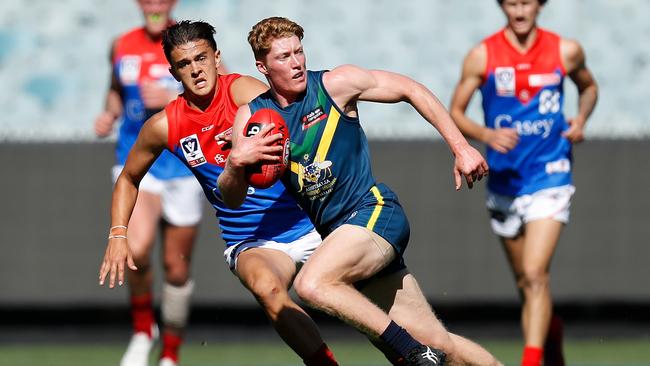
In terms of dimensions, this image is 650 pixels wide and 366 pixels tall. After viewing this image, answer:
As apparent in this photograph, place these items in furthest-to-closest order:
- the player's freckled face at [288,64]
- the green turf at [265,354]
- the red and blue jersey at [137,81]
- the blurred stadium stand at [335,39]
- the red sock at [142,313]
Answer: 1. the blurred stadium stand at [335,39]
2. the green turf at [265,354]
3. the red and blue jersey at [137,81]
4. the red sock at [142,313]
5. the player's freckled face at [288,64]

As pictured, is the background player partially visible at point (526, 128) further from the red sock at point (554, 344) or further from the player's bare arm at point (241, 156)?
the player's bare arm at point (241, 156)

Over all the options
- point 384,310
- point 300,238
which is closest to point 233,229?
point 300,238

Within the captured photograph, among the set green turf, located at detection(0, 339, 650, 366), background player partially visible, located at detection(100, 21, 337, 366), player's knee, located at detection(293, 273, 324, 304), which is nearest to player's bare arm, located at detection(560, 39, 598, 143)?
green turf, located at detection(0, 339, 650, 366)

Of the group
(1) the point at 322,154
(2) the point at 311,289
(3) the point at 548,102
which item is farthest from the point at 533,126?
(2) the point at 311,289

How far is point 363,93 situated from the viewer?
761cm

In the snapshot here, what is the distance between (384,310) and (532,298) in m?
2.22

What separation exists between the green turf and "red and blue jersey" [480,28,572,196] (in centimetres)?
188

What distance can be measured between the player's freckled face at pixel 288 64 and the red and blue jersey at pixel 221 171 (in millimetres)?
618

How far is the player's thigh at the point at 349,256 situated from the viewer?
726 centimetres

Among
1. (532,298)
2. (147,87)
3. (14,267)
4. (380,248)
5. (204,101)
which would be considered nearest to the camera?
(380,248)

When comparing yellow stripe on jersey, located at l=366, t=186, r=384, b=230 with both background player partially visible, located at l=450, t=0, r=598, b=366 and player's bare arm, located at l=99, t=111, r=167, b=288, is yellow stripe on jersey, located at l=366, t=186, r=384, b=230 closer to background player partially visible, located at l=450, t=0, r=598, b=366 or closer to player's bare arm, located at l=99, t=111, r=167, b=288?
player's bare arm, located at l=99, t=111, r=167, b=288

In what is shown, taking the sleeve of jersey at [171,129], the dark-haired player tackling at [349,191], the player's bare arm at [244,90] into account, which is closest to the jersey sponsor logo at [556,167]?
the dark-haired player tackling at [349,191]

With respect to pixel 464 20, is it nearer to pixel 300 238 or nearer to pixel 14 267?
pixel 14 267

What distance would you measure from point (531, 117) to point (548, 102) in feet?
0.55
